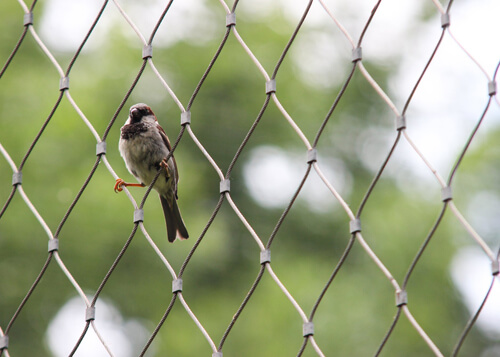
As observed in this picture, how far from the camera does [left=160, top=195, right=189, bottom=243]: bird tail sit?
5.16 metres

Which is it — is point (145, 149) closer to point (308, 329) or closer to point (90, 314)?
point (90, 314)

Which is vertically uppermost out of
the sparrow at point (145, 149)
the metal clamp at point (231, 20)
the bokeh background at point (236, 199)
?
the bokeh background at point (236, 199)

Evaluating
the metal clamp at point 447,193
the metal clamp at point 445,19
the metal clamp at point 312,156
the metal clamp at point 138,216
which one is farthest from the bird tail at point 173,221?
the metal clamp at point 447,193

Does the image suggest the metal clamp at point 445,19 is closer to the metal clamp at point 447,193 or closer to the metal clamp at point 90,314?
the metal clamp at point 447,193

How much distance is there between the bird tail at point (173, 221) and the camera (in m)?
5.16

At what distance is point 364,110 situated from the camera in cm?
1443

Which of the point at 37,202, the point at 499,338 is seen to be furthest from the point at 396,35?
the point at 37,202

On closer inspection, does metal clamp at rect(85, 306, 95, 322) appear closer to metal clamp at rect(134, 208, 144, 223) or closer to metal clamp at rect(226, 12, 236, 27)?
metal clamp at rect(134, 208, 144, 223)

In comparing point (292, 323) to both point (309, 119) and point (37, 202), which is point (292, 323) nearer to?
point (37, 202)

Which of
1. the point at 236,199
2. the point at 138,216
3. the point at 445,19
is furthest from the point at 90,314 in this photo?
the point at 236,199

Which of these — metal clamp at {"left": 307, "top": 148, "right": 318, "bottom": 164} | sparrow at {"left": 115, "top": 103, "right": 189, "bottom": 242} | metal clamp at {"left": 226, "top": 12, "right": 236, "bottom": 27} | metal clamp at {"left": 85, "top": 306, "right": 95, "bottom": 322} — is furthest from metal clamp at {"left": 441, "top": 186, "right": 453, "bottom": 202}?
sparrow at {"left": 115, "top": 103, "right": 189, "bottom": 242}

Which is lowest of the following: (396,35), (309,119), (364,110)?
(309,119)

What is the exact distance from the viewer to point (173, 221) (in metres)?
5.18

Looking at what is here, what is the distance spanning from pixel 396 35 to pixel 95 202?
7556 mm
